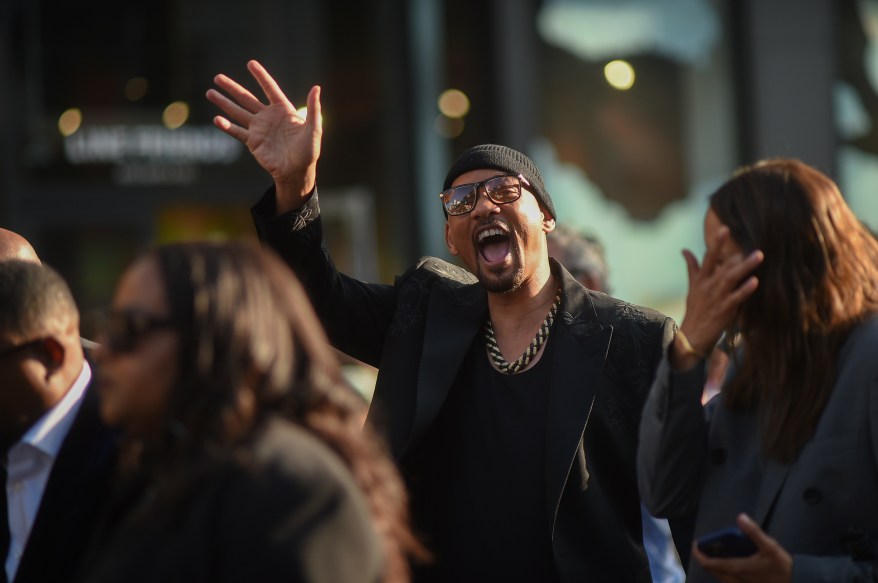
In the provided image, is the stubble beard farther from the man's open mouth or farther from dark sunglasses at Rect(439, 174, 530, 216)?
dark sunglasses at Rect(439, 174, 530, 216)

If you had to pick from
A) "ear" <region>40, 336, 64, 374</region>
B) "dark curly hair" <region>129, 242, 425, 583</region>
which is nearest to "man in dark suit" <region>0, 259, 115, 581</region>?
"ear" <region>40, 336, 64, 374</region>

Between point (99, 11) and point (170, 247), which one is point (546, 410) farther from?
point (99, 11)

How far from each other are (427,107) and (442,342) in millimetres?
6942

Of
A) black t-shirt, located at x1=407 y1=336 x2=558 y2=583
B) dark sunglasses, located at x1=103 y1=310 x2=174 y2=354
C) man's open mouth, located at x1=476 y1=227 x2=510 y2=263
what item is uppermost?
dark sunglasses, located at x1=103 y1=310 x2=174 y2=354

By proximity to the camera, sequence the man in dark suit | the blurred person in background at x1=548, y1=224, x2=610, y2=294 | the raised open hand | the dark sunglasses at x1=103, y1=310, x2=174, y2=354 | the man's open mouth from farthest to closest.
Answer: the blurred person in background at x1=548, y1=224, x2=610, y2=294, the man's open mouth, the raised open hand, the man in dark suit, the dark sunglasses at x1=103, y1=310, x2=174, y2=354

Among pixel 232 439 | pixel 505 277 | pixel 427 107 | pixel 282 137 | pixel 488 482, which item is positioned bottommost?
pixel 488 482

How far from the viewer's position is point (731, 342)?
313 cm

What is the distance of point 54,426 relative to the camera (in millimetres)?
2971

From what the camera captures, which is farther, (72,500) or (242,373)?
(72,500)

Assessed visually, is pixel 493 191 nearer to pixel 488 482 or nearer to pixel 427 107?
pixel 488 482

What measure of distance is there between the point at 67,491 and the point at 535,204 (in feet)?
6.37

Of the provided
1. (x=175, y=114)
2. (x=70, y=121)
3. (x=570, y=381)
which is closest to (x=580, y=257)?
(x=570, y=381)

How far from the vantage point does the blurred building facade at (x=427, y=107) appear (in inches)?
410

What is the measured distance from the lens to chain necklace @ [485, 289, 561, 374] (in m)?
3.93
